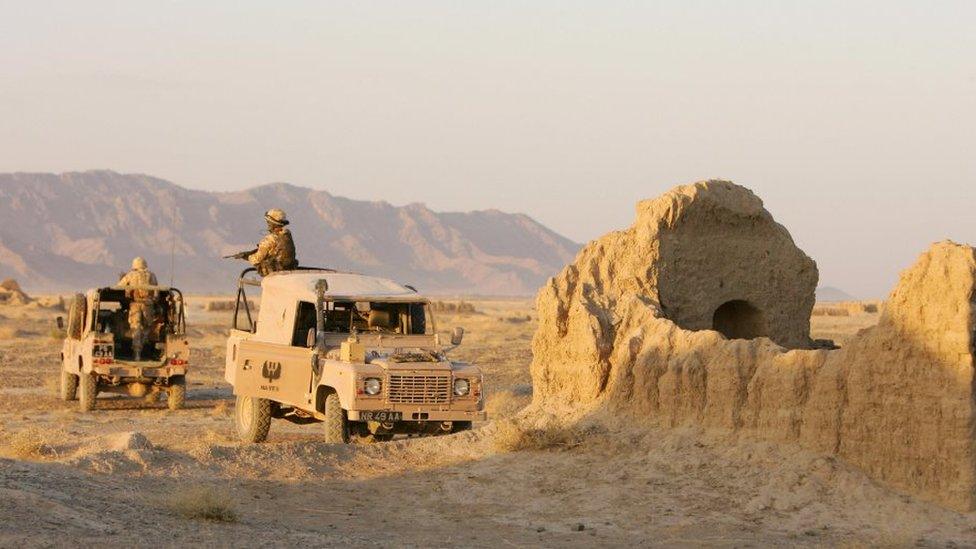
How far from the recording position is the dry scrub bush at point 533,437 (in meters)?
17.2

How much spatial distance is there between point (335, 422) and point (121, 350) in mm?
9765

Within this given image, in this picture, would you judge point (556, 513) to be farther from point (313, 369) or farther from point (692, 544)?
point (313, 369)

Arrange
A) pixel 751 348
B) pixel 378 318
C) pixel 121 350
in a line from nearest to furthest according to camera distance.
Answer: pixel 751 348 → pixel 378 318 → pixel 121 350

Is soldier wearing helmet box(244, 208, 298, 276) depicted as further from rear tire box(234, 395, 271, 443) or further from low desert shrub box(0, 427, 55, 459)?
low desert shrub box(0, 427, 55, 459)

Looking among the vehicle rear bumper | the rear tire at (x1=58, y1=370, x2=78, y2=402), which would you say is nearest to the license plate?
the vehicle rear bumper

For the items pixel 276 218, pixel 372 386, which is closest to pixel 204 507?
pixel 372 386

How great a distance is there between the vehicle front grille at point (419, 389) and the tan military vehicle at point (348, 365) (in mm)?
12

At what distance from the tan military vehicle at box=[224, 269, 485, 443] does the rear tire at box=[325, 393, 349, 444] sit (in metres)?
0.01

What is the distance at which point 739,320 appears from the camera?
63.3ft

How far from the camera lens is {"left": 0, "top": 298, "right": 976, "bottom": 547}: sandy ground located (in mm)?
12875

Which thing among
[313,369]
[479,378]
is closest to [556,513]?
[479,378]

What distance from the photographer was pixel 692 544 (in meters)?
13.3

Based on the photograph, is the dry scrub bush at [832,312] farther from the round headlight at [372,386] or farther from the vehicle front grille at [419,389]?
the round headlight at [372,386]

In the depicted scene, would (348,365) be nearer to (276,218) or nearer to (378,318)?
(378,318)
